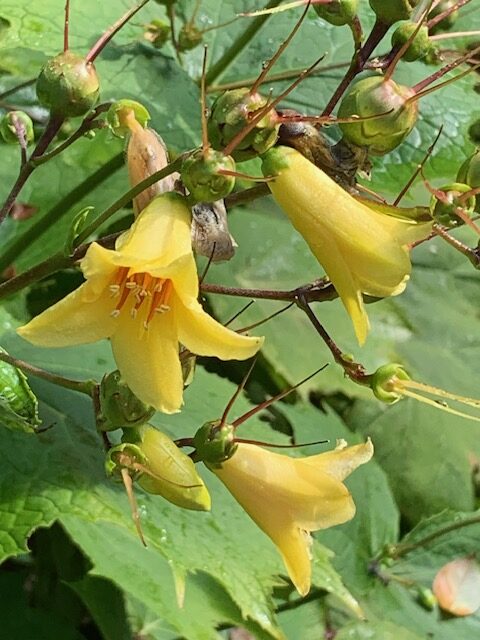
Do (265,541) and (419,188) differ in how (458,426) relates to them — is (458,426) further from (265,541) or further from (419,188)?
(265,541)

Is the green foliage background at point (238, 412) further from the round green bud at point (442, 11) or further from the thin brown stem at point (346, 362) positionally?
the thin brown stem at point (346, 362)

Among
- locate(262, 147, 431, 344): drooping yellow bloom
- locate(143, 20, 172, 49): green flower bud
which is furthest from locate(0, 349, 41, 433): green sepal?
locate(143, 20, 172, 49): green flower bud

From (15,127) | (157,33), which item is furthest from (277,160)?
(157,33)

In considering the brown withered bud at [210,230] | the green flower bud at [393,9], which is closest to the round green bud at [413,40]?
the green flower bud at [393,9]

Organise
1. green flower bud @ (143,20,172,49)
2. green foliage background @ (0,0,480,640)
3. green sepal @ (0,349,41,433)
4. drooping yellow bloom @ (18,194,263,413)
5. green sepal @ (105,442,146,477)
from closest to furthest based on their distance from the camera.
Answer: drooping yellow bloom @ (18,194,263,413) → green sepal @ (105,442,146,477) → green sepal @ (0,349,41,433) → green foliage background @ (0,0,480,640) → green flower bud @ (143,20,172,49)

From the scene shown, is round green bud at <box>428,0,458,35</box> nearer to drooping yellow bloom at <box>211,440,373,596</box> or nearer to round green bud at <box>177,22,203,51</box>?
round green bud at <box>177,22,203,51</box>

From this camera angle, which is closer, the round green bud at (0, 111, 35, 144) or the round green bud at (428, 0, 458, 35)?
the round green bud at (0, 111, 35, 144)

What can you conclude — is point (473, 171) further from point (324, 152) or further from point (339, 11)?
point (339, 11)
